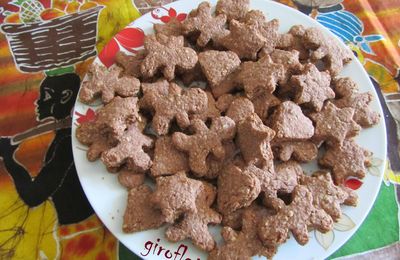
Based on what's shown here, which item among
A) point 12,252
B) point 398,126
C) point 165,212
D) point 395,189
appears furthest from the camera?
point 398,126

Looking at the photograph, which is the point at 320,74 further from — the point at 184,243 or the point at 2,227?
the point at 2,227

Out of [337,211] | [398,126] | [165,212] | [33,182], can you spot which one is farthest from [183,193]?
[398,126]

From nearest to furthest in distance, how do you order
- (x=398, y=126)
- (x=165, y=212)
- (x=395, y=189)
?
1. (x=165, y=212)
2. (x=395, y=189)
3. (x=398, y=126)

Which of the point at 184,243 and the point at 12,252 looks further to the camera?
the point at 12,252

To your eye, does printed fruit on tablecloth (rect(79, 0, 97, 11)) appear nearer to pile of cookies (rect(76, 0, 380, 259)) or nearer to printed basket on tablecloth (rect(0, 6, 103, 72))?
printed basket on tablecloth (rect(0, 6, 103, 72))

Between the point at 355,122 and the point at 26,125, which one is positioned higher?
the point at 355,122

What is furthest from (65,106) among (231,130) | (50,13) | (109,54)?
(231,130)

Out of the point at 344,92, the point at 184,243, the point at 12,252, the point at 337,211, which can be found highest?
the point at 344,92

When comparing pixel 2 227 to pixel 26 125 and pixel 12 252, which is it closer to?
pixel 12 252
